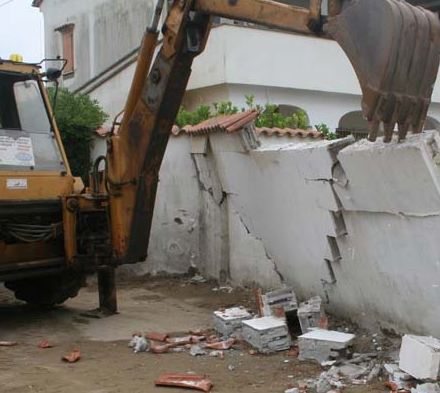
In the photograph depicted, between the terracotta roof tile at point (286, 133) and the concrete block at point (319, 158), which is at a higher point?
the terracotta roof tile at point (286, 133)

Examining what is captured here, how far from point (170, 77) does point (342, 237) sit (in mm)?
2373

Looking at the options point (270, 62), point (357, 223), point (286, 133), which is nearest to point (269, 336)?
point (357, 223)

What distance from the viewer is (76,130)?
11.7 metres

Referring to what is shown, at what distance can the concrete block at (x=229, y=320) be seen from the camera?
7.12 metres

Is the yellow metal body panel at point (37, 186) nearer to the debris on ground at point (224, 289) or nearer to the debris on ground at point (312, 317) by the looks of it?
the debris on ground at point (224, 289)

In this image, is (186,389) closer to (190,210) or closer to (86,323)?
(86,323)

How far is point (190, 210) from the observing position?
420 inches

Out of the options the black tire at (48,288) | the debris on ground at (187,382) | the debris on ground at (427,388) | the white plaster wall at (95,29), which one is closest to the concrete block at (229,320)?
the debris on ground at (187,382)

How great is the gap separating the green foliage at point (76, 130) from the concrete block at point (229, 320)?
521 centimetres

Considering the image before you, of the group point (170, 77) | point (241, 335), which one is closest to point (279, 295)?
point (241, 335)

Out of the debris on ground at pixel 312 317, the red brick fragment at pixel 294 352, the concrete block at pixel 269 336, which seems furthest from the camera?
the debris on ground at pixel 312 317

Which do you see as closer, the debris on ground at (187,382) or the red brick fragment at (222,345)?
the debris on ground at (187,382)

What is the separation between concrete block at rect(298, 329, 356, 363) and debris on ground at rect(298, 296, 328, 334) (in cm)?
51

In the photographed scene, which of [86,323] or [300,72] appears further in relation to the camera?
[300,72]
